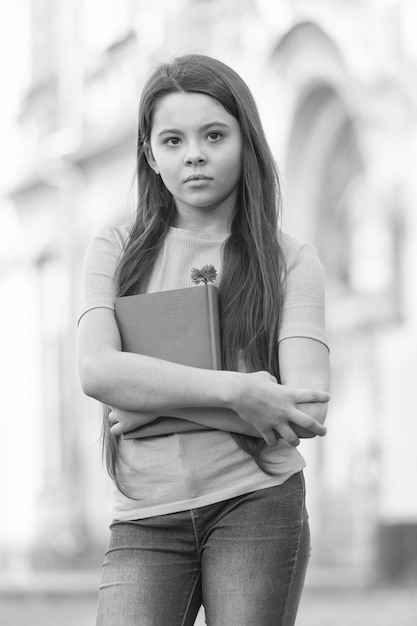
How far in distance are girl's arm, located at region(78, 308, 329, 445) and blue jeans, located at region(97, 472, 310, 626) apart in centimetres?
15

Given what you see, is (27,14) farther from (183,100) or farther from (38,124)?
(183,100)

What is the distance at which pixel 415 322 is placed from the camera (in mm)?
10953

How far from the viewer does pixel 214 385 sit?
2.50 m

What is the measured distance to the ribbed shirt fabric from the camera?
8.48ft

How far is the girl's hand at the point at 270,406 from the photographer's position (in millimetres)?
2480

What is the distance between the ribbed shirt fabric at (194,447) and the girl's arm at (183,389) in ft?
0.27

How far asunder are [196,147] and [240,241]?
8.0 inches

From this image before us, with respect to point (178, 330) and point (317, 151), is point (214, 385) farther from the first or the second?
point (317, 151)

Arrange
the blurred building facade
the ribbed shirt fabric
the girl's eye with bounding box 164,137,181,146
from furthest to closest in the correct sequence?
1. the blurred building facade
2. the girl's eye with bounding box 164,137,181,146
3. the ribbed shirt fabric

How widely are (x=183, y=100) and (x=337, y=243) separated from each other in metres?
10.7

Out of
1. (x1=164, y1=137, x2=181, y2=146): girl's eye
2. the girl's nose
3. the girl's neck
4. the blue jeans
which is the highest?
(x1=164, y1=137, x2=181, y2=146): girl's eye

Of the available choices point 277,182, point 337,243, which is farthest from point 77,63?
point 277,182

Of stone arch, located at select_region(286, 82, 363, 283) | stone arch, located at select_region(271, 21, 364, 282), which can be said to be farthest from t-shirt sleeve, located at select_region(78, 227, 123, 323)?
stone arch, located at select_region(286, 82, 363, 283)

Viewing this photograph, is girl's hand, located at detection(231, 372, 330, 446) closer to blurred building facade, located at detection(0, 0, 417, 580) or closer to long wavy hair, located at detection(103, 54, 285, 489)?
long wavy hair, located at detection(103, 54, 285, 489)
